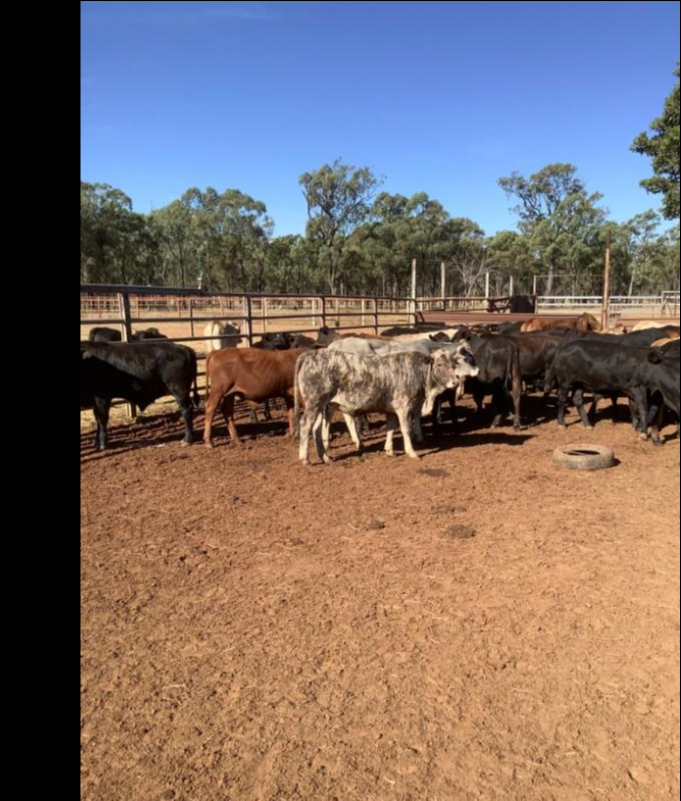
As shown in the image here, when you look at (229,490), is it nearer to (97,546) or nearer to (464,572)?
(97,546)

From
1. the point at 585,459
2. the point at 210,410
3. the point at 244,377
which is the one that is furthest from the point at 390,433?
the point at 210,410

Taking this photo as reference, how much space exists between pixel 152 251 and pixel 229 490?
49870 mm

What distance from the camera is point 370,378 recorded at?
24.4 ft

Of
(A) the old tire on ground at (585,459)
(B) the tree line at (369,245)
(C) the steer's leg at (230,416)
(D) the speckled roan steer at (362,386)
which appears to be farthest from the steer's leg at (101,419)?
(B) the tree line at (369,245)

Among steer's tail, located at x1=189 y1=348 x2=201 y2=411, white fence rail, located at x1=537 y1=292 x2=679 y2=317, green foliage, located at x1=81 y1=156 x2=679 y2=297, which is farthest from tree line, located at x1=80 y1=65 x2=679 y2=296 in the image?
steer's tail, located at x1=189 y1=348 x2=201 y2=411

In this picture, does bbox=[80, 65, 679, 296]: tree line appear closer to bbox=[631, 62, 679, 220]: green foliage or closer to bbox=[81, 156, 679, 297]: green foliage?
bbox=[81, 156, 679, 297]: green foliage

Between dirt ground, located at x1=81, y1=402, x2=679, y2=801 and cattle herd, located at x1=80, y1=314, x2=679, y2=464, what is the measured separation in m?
1.70

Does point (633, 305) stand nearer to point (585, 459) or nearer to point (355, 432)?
point (585, 459)

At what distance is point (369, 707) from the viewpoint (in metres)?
2.79
